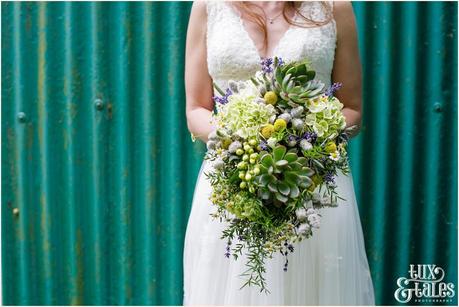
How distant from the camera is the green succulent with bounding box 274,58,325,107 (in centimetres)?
202

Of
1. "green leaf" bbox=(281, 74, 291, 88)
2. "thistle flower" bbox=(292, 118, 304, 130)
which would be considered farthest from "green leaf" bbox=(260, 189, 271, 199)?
"green leaf" bbox=(281, 74, 291, 88)

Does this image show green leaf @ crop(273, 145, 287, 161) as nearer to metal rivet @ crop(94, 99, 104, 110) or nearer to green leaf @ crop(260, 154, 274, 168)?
green leaf @ crop(260, 154, 274, 168)

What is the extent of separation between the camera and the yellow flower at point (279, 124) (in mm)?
1959

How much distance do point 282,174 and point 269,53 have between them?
0.74 metres

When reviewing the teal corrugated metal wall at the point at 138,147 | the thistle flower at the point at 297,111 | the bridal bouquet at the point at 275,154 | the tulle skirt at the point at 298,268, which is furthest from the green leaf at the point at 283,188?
the teal corrugated metal wall at the point at 138,147

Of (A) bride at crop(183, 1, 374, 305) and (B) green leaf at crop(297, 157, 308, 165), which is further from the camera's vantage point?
(A) bride at crop(183, 1, 374, 305)

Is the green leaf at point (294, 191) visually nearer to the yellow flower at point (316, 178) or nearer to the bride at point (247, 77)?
the yellow flower at point (316, 178)

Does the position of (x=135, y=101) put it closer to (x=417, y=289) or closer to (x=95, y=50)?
(x=95, y=50)

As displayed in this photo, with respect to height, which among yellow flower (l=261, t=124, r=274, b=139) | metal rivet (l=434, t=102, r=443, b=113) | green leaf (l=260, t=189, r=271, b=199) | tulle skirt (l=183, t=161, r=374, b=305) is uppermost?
metal rivet (l=434, t=102, r=443, b=113)

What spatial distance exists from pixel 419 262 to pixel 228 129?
1755 mm

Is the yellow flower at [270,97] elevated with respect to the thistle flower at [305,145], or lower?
elevated

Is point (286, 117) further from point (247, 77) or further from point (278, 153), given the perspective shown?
point (247, 77)

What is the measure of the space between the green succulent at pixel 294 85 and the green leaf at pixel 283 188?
0.25 metres

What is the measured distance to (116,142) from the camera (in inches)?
135
